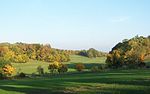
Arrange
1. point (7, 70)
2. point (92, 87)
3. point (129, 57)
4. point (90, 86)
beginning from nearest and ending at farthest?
1. point (92, 87)
2. point (90, 86)
3. point (7, 70)
4. point (129, 57)

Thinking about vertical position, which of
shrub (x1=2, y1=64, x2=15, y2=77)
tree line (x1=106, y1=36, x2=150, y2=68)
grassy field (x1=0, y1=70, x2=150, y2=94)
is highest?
tree line (x1=106, y1=36, x2=150, y2=68)

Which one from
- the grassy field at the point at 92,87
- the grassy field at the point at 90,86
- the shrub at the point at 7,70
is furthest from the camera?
the shrub at the point at 7,70

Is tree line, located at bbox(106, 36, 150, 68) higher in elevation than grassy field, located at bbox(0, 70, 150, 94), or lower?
higher

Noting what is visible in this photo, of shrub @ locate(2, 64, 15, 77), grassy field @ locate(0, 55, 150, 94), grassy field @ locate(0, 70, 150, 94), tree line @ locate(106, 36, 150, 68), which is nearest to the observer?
grassy field @ locate(0, 70, 150, 94)

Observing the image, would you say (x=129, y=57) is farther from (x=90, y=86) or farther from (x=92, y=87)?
(x=92, y=87)

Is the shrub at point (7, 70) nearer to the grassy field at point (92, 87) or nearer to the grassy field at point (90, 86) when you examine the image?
the grassy field at point (90, 86)

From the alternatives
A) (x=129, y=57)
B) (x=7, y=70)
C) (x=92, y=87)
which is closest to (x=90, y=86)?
(x=92, y=87)

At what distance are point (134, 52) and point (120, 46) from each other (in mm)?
24812

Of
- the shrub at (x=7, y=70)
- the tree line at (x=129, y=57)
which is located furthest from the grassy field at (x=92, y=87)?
the tree line at (x=129, y=57)

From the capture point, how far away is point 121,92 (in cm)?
4769

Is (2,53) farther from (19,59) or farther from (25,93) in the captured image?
(25,93)

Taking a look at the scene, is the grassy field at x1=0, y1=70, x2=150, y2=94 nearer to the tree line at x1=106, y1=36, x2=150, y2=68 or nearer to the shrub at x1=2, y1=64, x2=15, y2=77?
the shrub at x1=2, y1=64, x2=15, y2=77

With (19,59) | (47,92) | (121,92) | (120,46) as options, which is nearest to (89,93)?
(121,92)

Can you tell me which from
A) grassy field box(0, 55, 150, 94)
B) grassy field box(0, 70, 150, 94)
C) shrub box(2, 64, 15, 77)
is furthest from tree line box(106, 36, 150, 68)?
grassy field box(0, 70, 150, 94)
